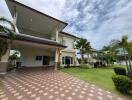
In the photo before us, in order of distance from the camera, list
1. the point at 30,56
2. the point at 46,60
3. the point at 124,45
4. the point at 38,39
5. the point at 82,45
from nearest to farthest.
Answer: the point at 124,45, the point at 38,39, the point at 30,56, the point at 46,60, the point at 82,45

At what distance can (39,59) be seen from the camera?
2177 centimetres

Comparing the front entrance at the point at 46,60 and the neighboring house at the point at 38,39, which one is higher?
the neighboring house at the point at 38,39

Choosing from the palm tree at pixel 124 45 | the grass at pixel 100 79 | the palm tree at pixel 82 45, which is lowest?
the grass at pixel 100 79

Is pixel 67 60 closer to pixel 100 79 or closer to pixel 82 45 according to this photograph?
pixel 82 45

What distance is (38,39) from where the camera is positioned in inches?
591

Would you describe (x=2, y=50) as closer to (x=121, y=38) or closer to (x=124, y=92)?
(x=124, y=92)

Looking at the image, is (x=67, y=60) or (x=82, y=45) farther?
(x=82, y=45)

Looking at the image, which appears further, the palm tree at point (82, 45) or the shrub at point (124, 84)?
the palm tree at point (82, 45)

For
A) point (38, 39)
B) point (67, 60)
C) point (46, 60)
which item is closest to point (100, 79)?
point (38, 39)

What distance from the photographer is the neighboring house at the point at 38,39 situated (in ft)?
43.6

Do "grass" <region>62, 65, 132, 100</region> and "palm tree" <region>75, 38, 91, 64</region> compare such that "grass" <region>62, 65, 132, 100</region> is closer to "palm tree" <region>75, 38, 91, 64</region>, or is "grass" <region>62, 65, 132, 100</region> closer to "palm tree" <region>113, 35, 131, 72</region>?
"palm tree" <region>113, 35, 131, 72</region>

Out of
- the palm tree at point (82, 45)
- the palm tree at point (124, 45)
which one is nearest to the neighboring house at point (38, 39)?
the palm tree at point (82, 45)

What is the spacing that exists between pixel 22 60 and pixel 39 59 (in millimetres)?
3561

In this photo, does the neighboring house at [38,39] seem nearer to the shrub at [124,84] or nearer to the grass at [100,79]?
the grass at [100,79]
